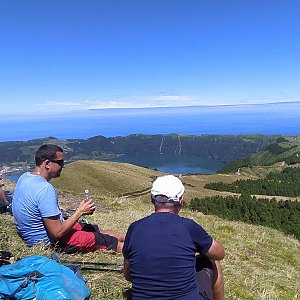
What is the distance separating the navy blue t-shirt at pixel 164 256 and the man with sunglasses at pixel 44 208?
2728 mm

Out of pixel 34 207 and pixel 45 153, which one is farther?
pixel 45 153

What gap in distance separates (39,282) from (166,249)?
1813 mm

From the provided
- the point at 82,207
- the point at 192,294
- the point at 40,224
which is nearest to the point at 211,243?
the point at 192,294

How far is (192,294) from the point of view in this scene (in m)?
4.73

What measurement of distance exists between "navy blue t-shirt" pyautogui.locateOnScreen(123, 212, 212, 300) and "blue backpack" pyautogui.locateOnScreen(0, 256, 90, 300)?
0.94m

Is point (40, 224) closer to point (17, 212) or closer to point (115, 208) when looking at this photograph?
point (17, 212)

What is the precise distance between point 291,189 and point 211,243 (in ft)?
506

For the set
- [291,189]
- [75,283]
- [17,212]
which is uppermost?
[17,212]

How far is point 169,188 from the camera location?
5.00 meters

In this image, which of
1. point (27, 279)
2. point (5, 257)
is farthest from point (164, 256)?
point (5, 257)

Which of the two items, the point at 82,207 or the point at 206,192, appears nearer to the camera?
the point at 82,207

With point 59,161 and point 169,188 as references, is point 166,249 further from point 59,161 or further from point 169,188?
point 59,161

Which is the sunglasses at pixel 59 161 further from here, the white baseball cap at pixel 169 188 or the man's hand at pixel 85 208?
the white baseball cap at pixel 169 188

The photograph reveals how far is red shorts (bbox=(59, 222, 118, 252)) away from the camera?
7.80 m
